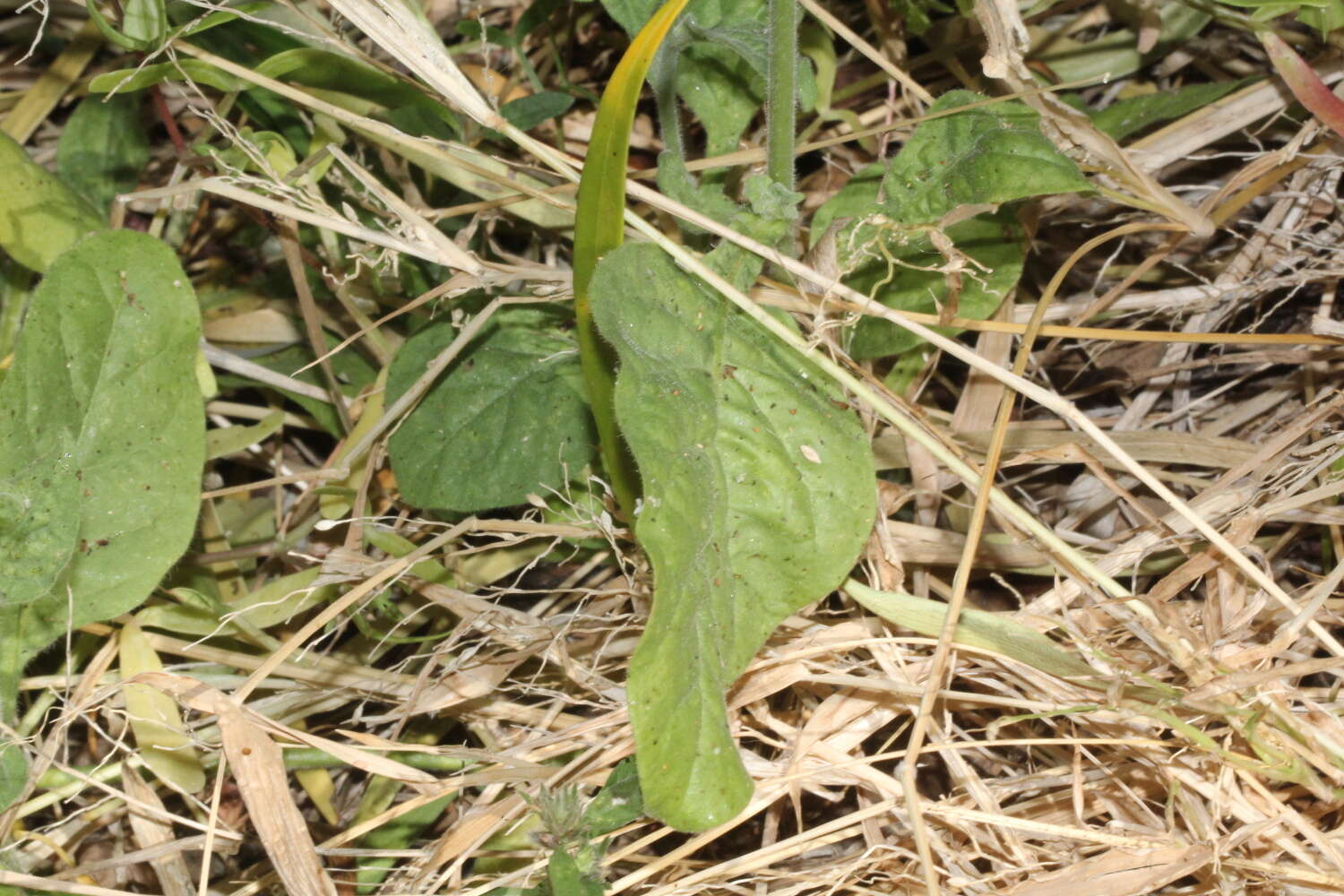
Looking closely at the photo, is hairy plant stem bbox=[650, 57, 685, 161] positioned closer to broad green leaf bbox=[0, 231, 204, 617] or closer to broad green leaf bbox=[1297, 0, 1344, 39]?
broad green leaf bbox=[0, 231, 204, 617]

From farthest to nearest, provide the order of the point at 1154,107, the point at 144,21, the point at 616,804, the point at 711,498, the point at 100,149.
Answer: the point at 100,149, the point at 1154,107, the point at 144,21, the point at 616,804, the point at 711,498

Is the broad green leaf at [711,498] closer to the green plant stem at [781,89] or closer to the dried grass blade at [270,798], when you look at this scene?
the green plant stem at [781,89]

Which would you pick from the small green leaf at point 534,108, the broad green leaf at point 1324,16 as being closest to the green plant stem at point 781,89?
the small green leaf at point 534,108

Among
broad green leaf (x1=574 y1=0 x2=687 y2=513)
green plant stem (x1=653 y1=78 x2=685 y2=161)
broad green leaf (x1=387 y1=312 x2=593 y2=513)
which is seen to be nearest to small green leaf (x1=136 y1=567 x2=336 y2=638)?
broad green leaf (x1=387 y1=312 x2=593 y2=513)

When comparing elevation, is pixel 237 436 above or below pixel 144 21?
below

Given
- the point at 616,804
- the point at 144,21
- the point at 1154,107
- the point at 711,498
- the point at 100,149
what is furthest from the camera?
the point at 100,149

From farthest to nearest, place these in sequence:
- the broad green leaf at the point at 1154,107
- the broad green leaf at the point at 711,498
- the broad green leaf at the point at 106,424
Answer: the broad green leaf at the point at 1154,107 < the broad green leaf at the point at 106,424 < the broad green leaf at the point at 711,498

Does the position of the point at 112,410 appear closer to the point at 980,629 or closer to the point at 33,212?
the point at 33,212

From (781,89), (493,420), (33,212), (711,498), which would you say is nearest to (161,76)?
(33,212)
